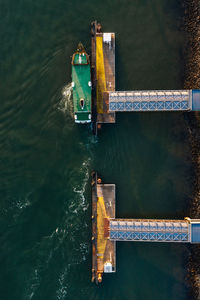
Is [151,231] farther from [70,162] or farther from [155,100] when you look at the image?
[155,100]

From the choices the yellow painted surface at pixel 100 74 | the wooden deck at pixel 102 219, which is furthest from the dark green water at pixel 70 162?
the yellow painted surface at pixel 100 74

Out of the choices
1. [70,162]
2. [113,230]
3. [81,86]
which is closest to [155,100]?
[81,86]

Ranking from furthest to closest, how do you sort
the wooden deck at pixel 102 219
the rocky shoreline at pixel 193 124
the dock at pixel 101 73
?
the wooden deck at pixel 102 219
the rocky shoreline at pixel 193 124
the dock at pixel 101 73

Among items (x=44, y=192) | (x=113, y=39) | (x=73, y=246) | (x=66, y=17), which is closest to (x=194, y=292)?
(x=73, y=246)

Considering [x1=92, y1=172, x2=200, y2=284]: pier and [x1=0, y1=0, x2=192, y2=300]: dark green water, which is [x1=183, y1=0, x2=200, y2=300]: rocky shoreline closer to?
[x1=0, y1=0, x2=192, y2=300]: dark green water

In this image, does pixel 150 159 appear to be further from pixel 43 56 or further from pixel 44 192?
pixel 43 56

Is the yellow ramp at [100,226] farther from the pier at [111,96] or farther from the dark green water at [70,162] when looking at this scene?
the pier at [111,96]
